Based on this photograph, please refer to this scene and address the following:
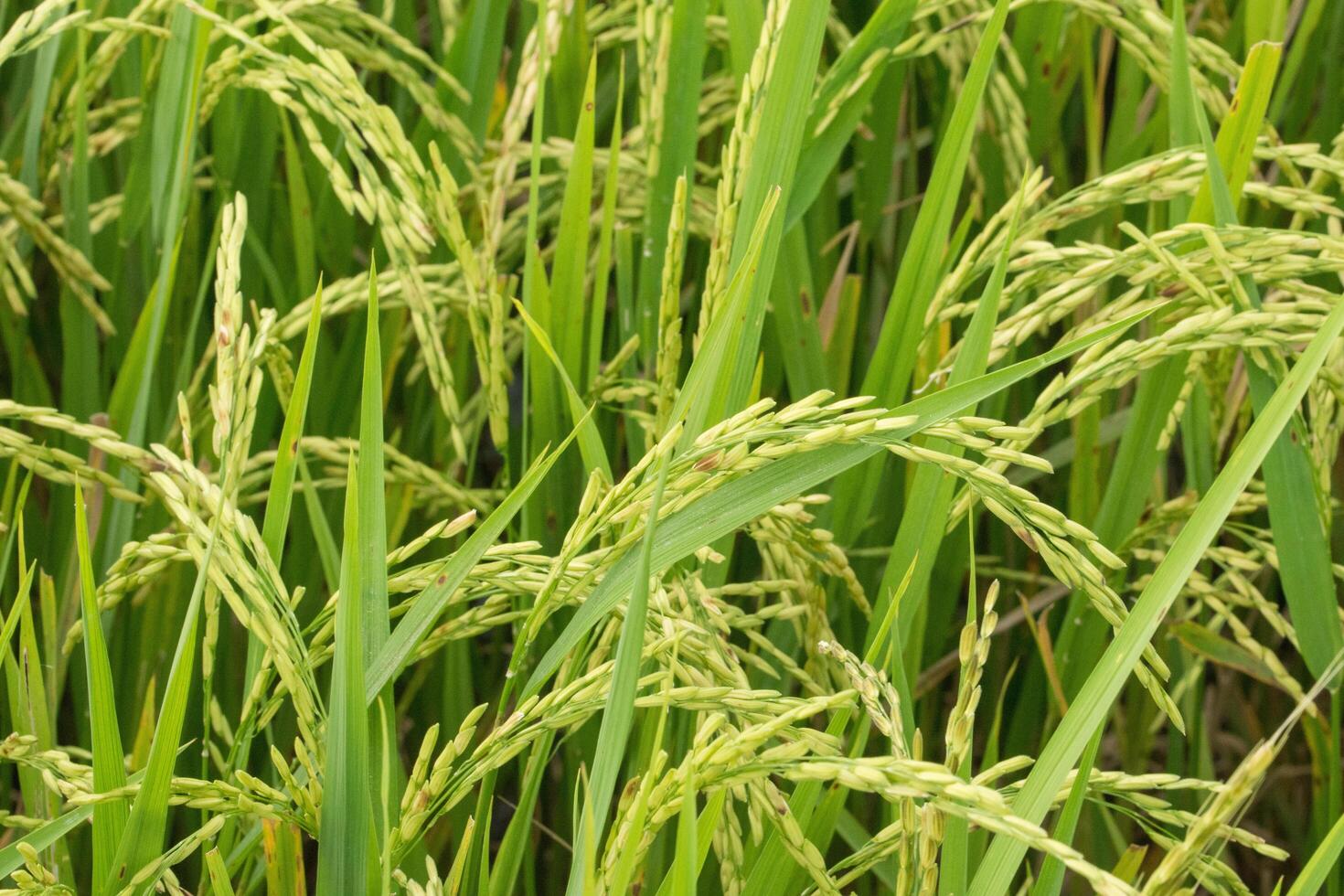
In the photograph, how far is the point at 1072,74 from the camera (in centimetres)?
128

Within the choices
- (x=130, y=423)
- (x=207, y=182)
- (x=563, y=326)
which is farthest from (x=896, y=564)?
(x=207, y=182)

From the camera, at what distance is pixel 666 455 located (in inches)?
24.0

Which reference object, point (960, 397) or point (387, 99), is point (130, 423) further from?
point (960, 397)

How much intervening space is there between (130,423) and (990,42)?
26.6 inches

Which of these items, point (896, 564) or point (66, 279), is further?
point (66, 279)

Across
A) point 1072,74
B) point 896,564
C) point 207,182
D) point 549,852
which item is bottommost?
point 549,852

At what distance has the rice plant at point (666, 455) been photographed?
645mm

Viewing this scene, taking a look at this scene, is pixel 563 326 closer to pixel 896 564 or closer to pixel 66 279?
pixel 896 564

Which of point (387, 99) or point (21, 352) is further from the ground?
point (387, 99)

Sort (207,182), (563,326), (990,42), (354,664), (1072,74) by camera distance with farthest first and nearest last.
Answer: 1. (1072,74)
2. (207,182)
3. (563,326)
4. (990,42)
5. (354,664)

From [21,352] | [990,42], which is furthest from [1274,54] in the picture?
[21,352]

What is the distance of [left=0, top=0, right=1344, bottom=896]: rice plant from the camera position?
25.4 inches

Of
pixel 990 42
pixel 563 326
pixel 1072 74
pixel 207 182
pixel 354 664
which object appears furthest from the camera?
pixel 1072 74

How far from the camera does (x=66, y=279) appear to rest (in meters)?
1.05
